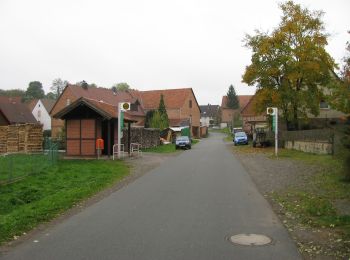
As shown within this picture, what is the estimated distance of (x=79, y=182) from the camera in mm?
16938

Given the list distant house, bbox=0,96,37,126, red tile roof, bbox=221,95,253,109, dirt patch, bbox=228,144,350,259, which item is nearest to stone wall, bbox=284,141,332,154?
dirt patch, bbox=228,144,350,259

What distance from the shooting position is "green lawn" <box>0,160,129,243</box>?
979cm

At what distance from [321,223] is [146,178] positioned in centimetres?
999

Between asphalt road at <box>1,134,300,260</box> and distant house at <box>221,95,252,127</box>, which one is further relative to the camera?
distant house at <box>221,95,252,127</box>

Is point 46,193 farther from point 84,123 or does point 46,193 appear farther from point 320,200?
point 84,123

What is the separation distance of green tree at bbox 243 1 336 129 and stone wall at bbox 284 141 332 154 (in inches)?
157

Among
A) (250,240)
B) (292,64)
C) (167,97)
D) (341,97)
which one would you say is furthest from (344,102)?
(167,97)

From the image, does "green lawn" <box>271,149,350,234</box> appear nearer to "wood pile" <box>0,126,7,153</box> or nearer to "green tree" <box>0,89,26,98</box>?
"wood pile" <box>0,126,7,153</box>

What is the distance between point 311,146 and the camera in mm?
33031

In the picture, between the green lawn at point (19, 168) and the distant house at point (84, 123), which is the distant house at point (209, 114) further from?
the green lawn at point (19, 168)

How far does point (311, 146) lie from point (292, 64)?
33.0ft

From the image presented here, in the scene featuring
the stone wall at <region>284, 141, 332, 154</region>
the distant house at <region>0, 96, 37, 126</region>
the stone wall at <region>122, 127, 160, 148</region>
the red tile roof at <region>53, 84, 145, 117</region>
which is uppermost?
the red tile roof at <region>53, 84, 145, 117</region>

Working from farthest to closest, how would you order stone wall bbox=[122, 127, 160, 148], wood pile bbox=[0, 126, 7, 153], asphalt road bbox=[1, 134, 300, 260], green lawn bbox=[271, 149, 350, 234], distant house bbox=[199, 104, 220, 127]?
distant house bbox=[199, 104, 220, 127] → stone wall bbox=[122, 127, 160, 148] → wood pile bbox=[0, 126, 7, 153] → green lawn bbox=[271, 149, 350, 234] → asphalt road bbox=[1, 134, 300, 260]

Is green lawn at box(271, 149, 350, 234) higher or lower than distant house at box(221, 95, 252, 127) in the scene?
lower
